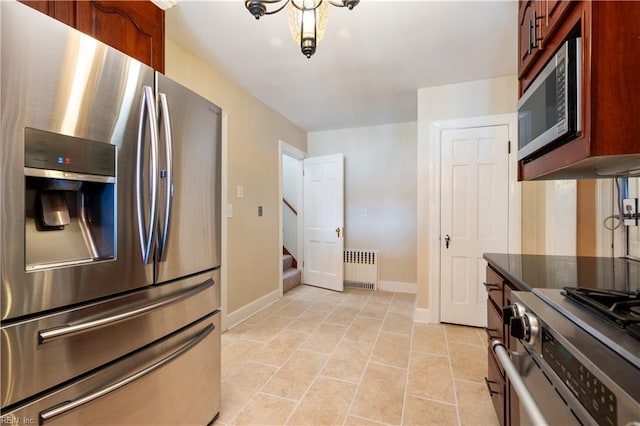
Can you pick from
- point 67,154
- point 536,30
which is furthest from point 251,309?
point 536,30

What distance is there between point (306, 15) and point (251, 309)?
2.84 m

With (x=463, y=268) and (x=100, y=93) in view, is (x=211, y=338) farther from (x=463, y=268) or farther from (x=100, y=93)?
(x=463, y=268)

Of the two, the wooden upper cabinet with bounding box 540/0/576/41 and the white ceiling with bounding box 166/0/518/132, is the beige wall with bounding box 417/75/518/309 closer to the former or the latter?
the white ceiling with bounding box 166/0/518/132

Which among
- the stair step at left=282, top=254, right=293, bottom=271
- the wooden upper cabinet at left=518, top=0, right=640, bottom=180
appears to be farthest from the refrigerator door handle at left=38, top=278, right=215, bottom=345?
the stair step at left=282, top=254, right=293, bottom=271

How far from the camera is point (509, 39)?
7.07 ft

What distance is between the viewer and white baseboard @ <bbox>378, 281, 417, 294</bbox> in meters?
4.16

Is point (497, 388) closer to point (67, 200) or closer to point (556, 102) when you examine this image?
point (556, 102)

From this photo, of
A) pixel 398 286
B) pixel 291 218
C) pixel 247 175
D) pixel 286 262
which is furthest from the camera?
pixel 291 218

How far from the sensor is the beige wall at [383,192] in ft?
13.7

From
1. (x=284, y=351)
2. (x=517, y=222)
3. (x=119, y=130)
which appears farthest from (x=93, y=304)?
(x=517, y=222)

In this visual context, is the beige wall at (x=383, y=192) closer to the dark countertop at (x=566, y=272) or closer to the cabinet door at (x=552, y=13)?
the dark countertop at (x=566, y=272)

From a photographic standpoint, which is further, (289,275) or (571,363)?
(289,275)

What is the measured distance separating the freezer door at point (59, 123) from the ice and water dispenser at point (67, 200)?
12 mm

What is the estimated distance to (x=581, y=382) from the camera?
0.63m
